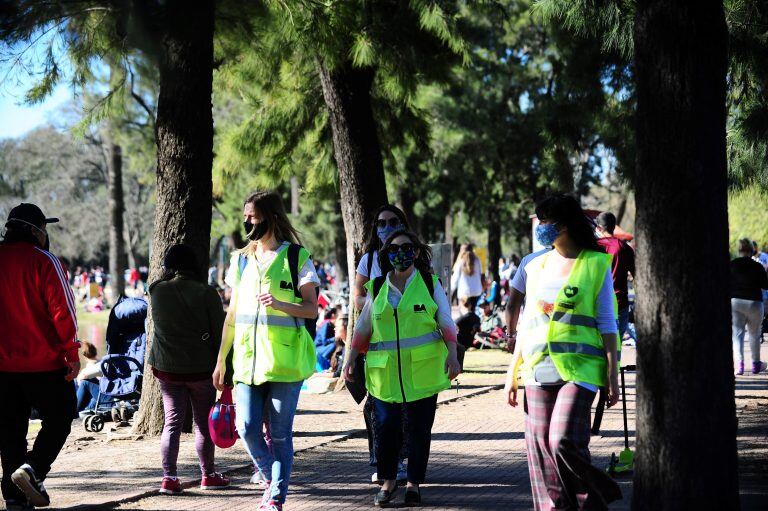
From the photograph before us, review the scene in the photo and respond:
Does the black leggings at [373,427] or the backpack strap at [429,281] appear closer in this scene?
the backpack strap at [429,281]

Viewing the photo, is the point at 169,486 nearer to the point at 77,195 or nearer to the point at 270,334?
the point at 270,334

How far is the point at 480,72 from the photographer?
131ft

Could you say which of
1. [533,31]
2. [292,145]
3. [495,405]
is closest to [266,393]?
[495,405]

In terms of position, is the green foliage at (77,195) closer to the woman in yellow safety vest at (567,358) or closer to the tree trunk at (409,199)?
the tree trunk at (409,199)

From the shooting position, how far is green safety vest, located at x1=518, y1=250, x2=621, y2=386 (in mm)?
5578

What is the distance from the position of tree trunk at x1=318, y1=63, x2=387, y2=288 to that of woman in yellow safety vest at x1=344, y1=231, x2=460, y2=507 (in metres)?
6.34

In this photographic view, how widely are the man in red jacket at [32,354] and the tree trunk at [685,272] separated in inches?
146

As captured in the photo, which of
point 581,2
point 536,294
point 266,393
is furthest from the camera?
point 581,2

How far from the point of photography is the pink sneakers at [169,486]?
7.58 meters

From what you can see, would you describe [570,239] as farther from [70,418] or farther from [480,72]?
[480,72]

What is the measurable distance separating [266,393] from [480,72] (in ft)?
113

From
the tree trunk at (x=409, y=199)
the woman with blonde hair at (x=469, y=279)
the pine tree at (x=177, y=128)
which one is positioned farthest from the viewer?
the tree trunk at (x=409, y=199)

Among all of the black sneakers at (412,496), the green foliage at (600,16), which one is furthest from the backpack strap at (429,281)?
the green foliage at (600,16)

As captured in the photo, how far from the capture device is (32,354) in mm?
6793
